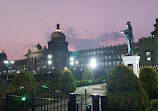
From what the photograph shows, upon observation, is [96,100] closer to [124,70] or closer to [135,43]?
[124,70]

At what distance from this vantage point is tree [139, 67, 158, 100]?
11.0 metres

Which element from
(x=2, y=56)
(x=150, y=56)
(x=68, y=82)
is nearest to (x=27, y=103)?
(x=68, y=82)

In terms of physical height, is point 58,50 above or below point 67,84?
above

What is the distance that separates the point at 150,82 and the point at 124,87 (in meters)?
5.21

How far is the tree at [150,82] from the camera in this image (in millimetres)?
11047

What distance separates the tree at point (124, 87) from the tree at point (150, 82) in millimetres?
3910

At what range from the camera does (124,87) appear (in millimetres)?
7625

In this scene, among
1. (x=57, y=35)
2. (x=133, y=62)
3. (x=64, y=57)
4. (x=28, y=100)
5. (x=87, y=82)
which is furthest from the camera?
(x=57, y=35)

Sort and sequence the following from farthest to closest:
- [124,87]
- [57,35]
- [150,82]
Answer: [57,35] → [150,82] → [124,87]

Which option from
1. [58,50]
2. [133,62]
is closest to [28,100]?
[133,62]

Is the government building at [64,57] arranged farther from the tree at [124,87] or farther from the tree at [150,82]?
the tree at [124,87]

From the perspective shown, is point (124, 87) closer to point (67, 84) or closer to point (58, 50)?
point (67, 84)

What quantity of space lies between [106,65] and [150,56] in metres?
25.7

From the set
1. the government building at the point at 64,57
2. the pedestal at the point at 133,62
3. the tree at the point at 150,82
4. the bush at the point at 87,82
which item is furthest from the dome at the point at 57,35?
the tree at the point at 150,82
